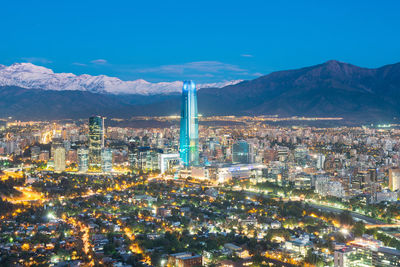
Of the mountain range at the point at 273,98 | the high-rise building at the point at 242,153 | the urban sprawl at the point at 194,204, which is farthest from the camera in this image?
the mountain range at the point at 273,98

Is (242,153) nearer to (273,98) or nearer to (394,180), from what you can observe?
(394,180)

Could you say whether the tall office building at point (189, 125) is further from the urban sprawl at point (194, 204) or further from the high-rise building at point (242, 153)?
the high-rise building at point (242, 153)

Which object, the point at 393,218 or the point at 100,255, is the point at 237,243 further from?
the point at 393,218

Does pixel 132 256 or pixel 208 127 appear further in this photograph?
pixel 208 127

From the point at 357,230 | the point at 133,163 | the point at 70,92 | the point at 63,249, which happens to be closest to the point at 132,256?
the point at 63,249

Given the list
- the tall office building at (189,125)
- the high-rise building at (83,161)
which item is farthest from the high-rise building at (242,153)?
the high-rise building at (83,161)

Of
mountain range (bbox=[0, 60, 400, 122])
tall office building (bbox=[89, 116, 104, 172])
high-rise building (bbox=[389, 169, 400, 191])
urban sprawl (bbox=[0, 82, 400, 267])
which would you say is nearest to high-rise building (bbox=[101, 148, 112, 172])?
urban sprawl (bbox=[0, 82, 400, 267])

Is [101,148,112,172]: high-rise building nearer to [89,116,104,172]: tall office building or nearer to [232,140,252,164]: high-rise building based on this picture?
[89,116,104,172]: tall office building
